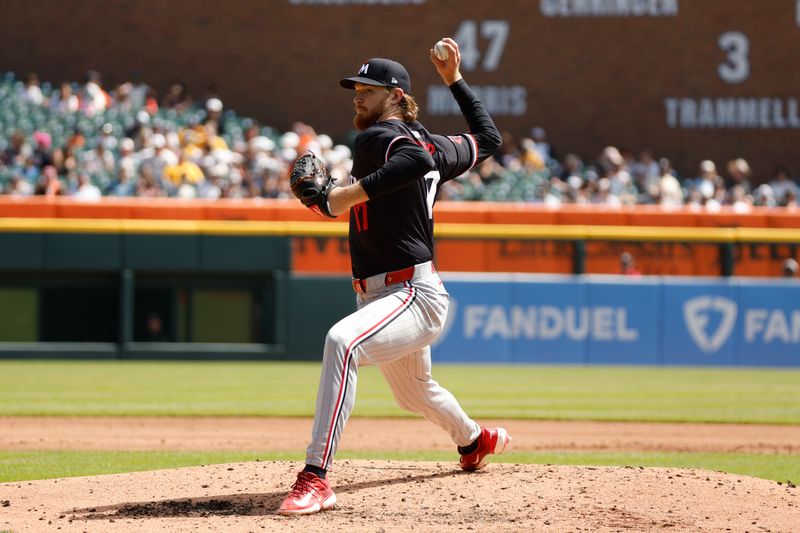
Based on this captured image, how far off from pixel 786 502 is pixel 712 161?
58.0ft

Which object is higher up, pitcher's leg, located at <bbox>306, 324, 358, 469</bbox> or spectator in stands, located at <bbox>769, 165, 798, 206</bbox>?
spectator in stands, located at <bbox>769, 165, 798, 206</bbox>

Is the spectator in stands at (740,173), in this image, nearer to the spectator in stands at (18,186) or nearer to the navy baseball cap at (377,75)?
the spectator in stands at (18,186)

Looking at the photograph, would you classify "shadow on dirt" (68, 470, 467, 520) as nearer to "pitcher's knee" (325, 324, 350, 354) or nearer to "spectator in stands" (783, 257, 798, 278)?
"pitcher's knee" (325, 324, 350, 354)

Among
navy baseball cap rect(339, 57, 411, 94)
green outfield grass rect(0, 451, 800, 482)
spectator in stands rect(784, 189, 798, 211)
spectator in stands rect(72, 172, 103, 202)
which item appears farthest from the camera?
spectator in stands rect(784, 189, 798, 211)

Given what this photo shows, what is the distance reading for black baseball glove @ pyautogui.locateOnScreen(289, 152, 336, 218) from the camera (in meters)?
4.68

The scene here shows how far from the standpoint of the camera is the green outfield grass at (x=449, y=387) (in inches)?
409

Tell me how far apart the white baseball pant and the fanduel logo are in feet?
38.7

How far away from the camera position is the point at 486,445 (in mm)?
5531

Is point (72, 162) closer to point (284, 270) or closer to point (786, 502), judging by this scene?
point (284, 270)

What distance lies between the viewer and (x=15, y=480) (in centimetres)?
606

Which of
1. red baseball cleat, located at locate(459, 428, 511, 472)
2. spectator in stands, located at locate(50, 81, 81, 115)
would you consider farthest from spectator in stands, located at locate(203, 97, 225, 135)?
red baseball cleat, located at locate(459, 428, 511, 472)

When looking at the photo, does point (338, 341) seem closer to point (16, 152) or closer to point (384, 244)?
point (384, 244)

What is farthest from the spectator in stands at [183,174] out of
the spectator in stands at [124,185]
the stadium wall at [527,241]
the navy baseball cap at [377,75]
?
the navy baseball cap at [377,75]

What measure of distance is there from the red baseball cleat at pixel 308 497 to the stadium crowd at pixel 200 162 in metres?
11.5
